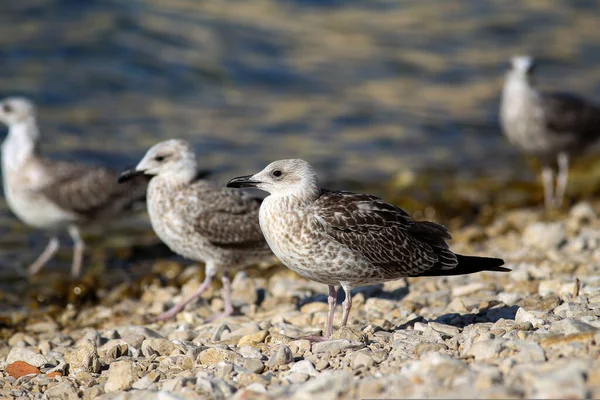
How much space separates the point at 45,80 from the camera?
14031 millimetres

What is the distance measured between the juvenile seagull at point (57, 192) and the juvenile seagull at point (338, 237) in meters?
3.73

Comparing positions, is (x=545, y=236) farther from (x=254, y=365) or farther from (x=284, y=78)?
(x=284, y=78)

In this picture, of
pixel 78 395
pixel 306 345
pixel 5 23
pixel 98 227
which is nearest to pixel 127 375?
pixel 78 395

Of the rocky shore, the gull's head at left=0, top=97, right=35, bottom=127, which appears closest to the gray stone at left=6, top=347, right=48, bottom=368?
the rocky shore

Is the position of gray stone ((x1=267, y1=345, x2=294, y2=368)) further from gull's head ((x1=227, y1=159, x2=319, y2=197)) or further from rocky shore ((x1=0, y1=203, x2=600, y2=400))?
gull's head ((x1=227, y1=159, x2=319, y2=197))

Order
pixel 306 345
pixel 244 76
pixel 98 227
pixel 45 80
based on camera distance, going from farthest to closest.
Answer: pixel 244 76, pixel 45 80, pixel 98 227, pixel 306 345

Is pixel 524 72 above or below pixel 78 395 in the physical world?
above

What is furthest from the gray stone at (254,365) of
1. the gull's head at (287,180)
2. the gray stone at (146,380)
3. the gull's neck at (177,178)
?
the gull's neck at (177,178)

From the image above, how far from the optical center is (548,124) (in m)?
10.7

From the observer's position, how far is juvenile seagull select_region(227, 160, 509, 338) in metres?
5.42

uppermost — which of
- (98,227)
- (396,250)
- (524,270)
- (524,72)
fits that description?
(524,72)

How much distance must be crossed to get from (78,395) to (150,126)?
27.5 feet

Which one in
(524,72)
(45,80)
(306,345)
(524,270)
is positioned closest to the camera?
(306,345)

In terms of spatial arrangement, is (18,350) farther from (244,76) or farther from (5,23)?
(5,23)
